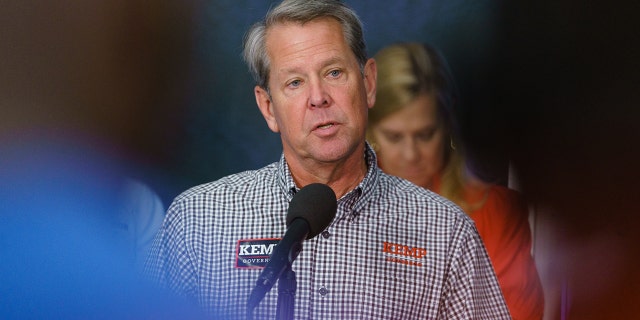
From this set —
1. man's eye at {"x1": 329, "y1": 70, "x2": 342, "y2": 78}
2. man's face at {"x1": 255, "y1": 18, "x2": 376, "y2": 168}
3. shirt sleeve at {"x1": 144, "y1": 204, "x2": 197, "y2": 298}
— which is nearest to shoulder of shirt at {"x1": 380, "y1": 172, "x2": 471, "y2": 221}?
man's face at {"x1": 255, "y1": 18, "x2": 376, "y2": 168}

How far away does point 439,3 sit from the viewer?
107 inches

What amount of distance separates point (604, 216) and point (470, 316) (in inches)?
31.3

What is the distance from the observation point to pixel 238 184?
8.16ft

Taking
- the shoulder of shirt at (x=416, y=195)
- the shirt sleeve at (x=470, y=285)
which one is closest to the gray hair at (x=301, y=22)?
the shoulder of shirt at (x=416, y=195)

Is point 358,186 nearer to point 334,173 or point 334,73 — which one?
point 334,173

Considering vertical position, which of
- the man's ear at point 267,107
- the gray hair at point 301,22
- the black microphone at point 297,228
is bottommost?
the black microphone at point 297,228

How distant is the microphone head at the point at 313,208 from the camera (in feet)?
4.80

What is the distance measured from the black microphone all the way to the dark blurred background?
50.1 inches

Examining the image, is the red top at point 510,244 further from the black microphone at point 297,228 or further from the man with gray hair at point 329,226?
the black microphone at point 297,228

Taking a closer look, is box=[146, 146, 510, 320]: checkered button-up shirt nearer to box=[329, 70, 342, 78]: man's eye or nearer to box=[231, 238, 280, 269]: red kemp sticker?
box=[231, 238, 280, 269]: red kemp sticker

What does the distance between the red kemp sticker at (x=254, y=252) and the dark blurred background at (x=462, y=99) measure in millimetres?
494

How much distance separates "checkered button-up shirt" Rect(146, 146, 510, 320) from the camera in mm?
2256

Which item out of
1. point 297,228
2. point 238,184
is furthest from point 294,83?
point 297,228

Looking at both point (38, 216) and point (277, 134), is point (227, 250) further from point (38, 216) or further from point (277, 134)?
point (38, 216)
